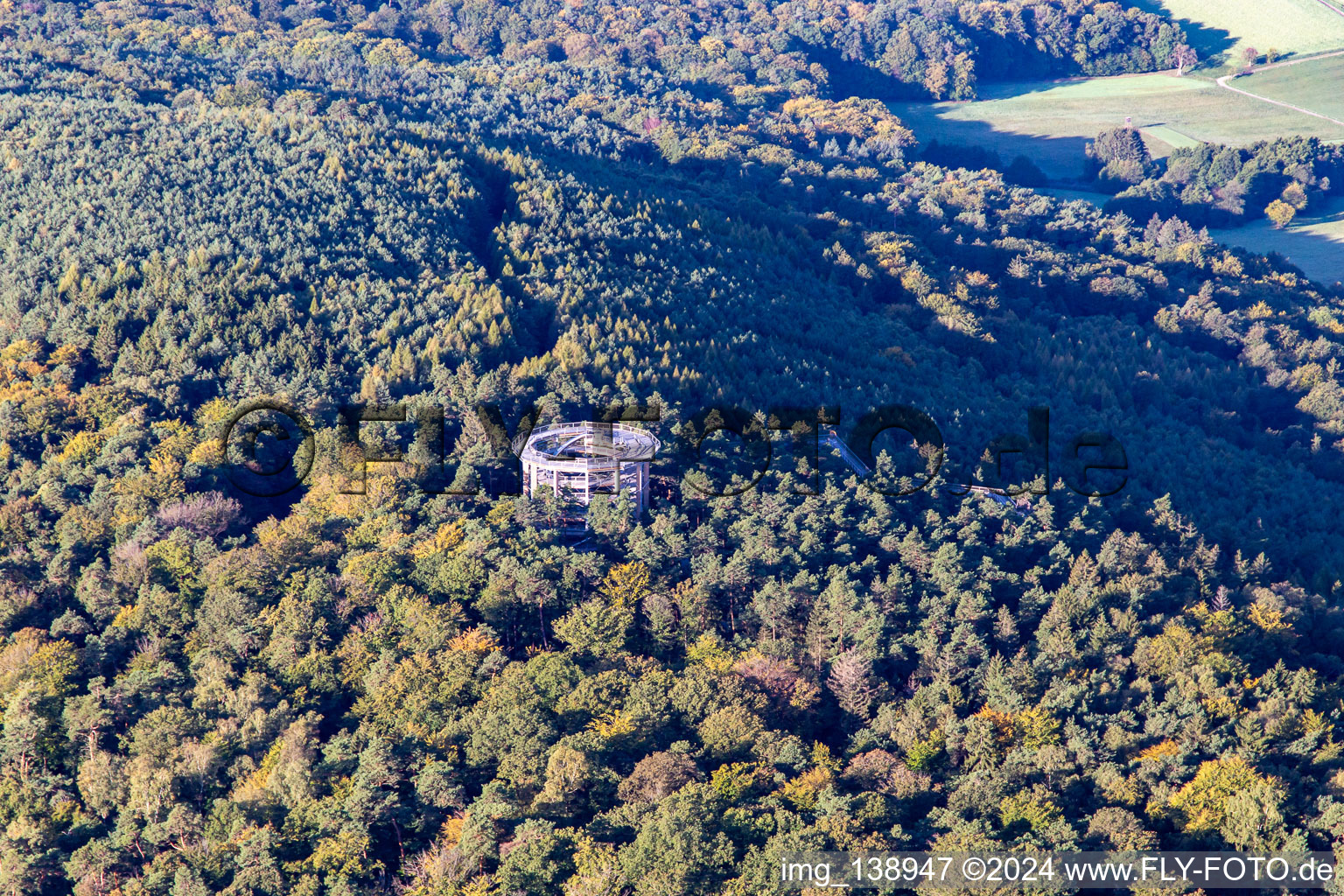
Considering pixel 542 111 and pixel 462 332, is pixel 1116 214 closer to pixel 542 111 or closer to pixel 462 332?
pixel 542 111

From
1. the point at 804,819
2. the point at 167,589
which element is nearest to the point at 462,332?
the point at 167,589

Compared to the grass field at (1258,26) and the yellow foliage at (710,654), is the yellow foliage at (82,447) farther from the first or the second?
the grass field at (1258,26)

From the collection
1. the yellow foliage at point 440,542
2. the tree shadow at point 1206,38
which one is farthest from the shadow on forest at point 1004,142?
the yellow foliage at point 440,542

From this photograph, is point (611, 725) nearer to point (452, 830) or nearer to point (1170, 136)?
point (452, 830)

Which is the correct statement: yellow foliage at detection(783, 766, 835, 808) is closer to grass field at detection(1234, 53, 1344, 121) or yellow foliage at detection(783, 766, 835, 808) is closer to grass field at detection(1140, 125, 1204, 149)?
grass field at detection(1140, 125, 1204, 149)

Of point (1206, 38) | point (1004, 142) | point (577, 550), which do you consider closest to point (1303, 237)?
point (1004, 142)

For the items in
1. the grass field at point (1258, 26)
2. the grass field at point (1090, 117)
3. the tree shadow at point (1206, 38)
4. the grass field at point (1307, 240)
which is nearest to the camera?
the grass field at point (1307, 240)
